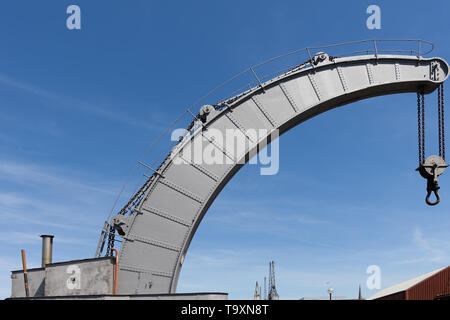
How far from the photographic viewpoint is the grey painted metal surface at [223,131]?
1128 centimetres

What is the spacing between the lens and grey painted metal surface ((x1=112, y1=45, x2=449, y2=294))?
444 inches

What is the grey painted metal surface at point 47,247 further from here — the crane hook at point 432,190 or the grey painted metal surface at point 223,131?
the crane hook at point 432,190

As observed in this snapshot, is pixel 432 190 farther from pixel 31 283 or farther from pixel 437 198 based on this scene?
pixel 31 283

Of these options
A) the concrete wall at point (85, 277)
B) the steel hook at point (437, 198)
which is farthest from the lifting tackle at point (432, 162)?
the concrete wall at point (85, 277)

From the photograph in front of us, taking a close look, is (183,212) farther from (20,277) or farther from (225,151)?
(20,277)

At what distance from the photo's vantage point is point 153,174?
11852mm

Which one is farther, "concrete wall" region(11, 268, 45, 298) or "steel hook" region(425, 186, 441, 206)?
"steel hook" region(425, 186, 441, 206)

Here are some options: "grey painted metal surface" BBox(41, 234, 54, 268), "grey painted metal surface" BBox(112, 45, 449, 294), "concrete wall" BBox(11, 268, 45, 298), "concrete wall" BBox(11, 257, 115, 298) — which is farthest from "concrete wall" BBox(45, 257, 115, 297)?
"grey painted metal surface" BBox(41, 234, 54, 268)

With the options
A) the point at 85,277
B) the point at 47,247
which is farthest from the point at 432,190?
the point at 47,247

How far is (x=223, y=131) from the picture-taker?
12.1m

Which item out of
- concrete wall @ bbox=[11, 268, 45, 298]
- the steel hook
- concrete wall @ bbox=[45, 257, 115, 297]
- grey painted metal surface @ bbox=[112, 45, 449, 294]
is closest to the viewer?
concrete wall @ bbox=[45, 257, 115, 297]

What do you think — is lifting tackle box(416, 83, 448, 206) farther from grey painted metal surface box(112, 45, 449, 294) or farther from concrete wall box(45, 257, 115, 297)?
concrete wall box(45, 257, 115, 297)

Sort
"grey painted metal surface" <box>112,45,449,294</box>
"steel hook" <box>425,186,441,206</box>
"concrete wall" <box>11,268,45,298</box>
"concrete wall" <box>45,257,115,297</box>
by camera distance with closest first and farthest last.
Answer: "concrete wall" <box>45,257,115,297</box>, "grey painted metal surface" <box>112,45,449,294</box>, "concrete wall" <box>11,268,45,298</box>, "steel hook" <box>425,186,441,206</box>
